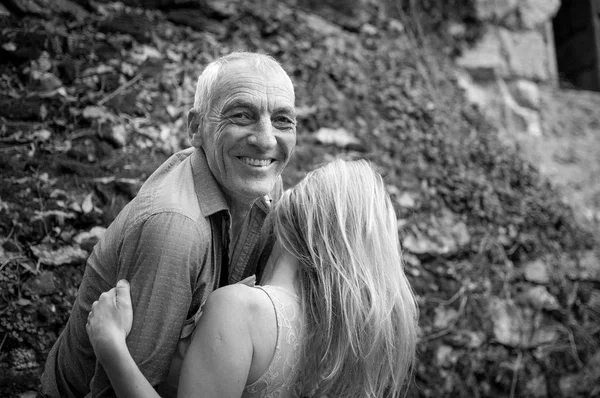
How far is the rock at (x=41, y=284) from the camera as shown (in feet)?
8.83

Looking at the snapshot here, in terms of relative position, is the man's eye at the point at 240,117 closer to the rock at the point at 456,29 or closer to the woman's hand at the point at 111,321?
the woman's hand at the point at 111,321

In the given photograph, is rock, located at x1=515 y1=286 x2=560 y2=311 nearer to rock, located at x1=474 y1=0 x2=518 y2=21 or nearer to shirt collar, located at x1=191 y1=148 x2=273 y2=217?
shirt collar, located at x1=191 y1=148 x2=273 y2=217

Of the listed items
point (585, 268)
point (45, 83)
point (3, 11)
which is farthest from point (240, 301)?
point (585, 268)

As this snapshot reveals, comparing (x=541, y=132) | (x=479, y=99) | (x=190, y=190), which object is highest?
(x=190, y=190)

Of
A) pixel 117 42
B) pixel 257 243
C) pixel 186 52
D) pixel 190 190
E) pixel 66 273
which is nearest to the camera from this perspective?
pixel 190 190

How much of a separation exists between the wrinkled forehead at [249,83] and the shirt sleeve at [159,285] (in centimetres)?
46

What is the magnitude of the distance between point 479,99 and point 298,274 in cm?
438

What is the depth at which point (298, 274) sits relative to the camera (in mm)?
2037

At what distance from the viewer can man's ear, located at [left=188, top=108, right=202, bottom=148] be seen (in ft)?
6.92

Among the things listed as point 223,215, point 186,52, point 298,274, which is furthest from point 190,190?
point 186,52

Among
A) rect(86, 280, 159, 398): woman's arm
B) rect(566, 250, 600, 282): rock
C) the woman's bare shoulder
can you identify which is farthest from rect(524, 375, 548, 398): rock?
rect(86, 280, 159, 398): woman's arm

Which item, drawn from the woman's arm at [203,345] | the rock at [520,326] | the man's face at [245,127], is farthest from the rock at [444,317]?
the woman's arm at [203,345]

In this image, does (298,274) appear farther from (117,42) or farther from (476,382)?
(117,42)

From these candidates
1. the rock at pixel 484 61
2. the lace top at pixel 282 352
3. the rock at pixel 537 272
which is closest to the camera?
the lace top at pixel 282 352
